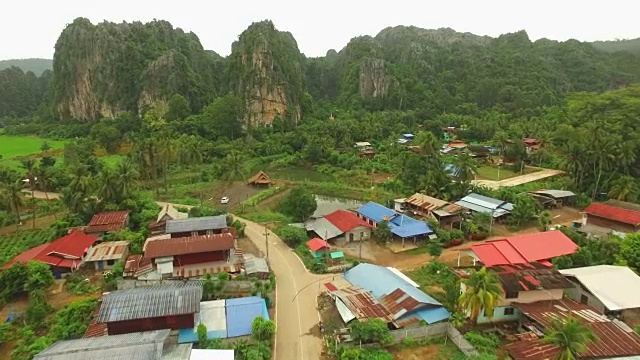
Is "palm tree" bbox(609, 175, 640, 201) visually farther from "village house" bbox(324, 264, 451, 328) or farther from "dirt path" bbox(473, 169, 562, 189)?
"village house" bbox(324, 264, 451, 328)

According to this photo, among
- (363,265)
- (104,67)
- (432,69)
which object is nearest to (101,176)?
(363,265)

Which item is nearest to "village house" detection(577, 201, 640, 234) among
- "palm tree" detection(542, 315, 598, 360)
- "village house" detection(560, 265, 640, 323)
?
"village house" detection(560, 265, 640, 323)

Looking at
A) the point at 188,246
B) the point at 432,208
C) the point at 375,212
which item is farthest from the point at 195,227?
the point at 432,208

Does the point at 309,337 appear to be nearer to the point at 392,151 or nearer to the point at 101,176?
the point at 101,176

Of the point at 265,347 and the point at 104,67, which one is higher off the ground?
the point at 104,67

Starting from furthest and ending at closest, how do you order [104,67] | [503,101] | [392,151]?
[503,101] < [104,67] < [392,151]
